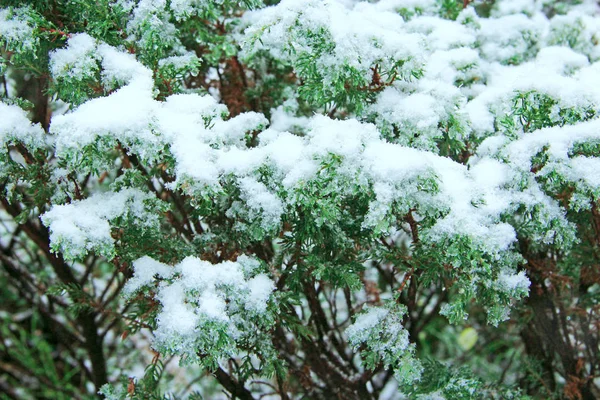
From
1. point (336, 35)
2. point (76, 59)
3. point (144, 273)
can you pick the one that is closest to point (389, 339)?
point (144, 273)

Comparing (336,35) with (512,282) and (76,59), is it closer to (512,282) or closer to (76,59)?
(76,59)

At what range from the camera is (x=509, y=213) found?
1642 millimetres

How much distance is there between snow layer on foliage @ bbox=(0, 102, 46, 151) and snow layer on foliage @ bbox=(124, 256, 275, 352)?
518 millimetres

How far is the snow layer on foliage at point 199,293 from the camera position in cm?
142

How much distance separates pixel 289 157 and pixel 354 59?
34 cm

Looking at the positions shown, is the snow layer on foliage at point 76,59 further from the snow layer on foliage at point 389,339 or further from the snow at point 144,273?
the snow layer on foliage at point 389,339

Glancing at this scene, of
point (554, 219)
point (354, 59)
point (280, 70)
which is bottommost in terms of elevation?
point (554, 219)

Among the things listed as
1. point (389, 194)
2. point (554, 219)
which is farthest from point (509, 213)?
point (389, 194)

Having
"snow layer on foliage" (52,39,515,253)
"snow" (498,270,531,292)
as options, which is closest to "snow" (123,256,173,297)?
"snow layer on foliage" (52,39,515,253)

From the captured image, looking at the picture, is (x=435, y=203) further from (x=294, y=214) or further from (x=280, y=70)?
(x=280, y=70)

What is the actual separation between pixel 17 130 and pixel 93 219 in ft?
1.34

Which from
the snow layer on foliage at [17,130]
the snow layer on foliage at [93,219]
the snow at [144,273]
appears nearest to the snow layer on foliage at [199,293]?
the snow at [144,273]

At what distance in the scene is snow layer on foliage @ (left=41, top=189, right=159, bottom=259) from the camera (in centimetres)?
146

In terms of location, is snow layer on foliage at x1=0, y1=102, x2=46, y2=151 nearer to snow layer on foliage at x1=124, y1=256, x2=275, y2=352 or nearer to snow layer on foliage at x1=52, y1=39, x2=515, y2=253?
snow layer on foliage at x1=52, y1=39, x2=515, y2=253
